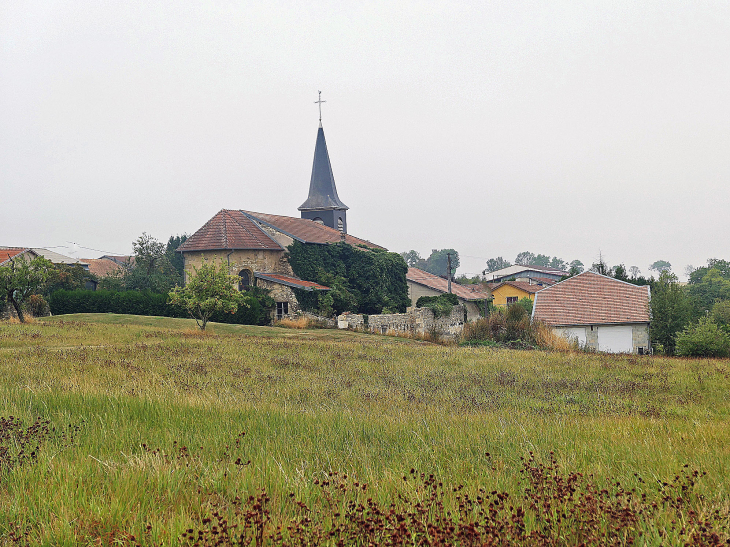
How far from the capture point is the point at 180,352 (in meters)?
14.6

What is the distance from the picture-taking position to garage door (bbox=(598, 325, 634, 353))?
129 ft

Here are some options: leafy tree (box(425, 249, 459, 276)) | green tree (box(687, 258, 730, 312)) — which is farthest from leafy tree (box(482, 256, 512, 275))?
green tree (box(687, 258, 730, 312))

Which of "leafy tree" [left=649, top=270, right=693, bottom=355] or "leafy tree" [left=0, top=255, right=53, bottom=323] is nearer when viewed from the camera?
"leafy tree" [left=0, top=255, right=53, bottom=323]

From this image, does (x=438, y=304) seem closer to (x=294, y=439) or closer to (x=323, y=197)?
(x=323, y=197)

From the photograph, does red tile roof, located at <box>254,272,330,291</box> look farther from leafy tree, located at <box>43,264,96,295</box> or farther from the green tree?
the green tree

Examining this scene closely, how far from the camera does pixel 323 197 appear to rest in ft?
201

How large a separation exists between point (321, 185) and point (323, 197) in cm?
155

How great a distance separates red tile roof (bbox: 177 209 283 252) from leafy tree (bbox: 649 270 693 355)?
91.2ft

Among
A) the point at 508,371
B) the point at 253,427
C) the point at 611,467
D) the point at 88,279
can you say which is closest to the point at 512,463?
the point at 611,467

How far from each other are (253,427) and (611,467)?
3.54m

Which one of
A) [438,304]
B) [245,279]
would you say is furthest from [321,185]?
[438,304]

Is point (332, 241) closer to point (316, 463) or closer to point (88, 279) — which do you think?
point (88, 279)

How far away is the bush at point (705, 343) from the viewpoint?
1092 inches

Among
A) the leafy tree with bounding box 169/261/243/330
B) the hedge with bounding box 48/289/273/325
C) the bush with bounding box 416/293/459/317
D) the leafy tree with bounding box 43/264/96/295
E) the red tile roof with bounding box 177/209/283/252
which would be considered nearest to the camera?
the leafy tree with bounding box 169/261/243/330
